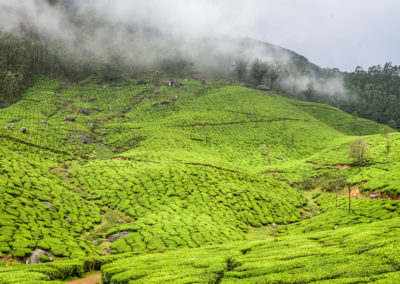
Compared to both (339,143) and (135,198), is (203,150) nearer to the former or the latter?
(135,198)

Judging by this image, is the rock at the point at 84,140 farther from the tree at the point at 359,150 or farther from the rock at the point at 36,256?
the tree at the point at 359,150

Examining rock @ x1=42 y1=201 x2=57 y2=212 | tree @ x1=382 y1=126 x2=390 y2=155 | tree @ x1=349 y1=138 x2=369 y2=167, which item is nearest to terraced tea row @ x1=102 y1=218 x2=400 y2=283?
rock @ x1=42 y1=201 x2=57 y2=212

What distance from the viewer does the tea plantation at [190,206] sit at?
75.7 ft

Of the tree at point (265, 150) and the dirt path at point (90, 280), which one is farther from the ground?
the tree at point (265, 150)

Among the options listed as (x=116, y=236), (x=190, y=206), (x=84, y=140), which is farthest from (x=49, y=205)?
(x=84, y=140)

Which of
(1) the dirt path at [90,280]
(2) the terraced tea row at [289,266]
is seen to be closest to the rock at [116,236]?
(1) the dirt path at [90,280]

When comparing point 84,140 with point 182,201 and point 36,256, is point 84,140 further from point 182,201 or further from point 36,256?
point 36,256

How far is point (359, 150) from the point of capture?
88750 mm

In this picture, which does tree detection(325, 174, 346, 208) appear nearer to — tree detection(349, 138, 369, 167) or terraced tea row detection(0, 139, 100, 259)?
tree detection(349, 138, 369, 167)

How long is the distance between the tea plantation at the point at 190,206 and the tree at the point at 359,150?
9.90ft

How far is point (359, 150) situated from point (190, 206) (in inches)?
2727

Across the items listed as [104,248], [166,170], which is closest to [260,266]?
[104,248]

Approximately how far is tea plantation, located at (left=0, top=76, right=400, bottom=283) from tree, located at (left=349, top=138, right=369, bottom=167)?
9.90 ft

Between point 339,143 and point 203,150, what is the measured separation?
70386mm
